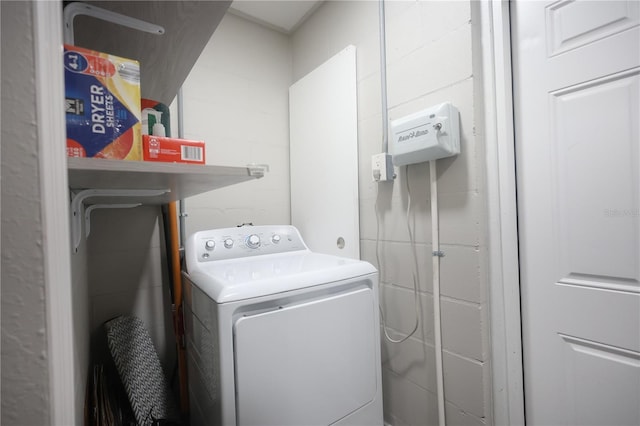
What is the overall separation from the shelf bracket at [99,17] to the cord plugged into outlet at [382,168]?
103 centimetres

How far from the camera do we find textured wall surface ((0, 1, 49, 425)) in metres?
0.33

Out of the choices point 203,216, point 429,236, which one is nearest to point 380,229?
point 429,236

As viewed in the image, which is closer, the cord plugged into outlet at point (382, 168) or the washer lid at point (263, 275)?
the washer lid at point (263, 275)

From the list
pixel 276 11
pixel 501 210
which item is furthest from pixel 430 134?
pixel 276 11

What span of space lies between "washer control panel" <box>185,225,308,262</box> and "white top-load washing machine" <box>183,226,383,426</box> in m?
0.04

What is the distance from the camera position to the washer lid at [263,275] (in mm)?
923

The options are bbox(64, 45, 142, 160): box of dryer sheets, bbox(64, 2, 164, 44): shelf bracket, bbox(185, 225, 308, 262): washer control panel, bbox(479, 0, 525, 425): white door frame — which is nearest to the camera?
bbox(64, 45, 142, 160): box of dryer sheets

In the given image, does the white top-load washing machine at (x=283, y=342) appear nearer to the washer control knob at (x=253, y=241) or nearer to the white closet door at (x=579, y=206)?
the washer control knob at (x=253, y=241)

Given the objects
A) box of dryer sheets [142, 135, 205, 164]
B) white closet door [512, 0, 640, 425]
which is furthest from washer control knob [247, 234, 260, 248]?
white closet door [512, 0, 640, 425]

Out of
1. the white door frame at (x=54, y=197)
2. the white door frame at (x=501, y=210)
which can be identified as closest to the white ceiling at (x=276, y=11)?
the white door frame at (x=501, y=210)

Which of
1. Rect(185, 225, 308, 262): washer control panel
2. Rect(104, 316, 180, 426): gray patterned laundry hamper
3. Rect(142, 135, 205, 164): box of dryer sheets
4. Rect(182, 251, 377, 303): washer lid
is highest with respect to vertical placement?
Rect(142, 135, 205, 164): box of dryer sheets

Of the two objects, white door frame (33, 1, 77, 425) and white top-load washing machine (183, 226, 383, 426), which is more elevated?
white door frame (33, 1, 77, 425)

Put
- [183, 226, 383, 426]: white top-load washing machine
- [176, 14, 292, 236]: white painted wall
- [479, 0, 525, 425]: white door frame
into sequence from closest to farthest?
1. [183, 226, 383, 426]: white top-load washing machine
2. [479, 0, 525, 425]: white door frame
3. [176, 14, 292, 236]: white painted wall

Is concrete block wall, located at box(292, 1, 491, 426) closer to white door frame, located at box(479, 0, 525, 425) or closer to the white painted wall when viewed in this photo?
white door frame, located at box(479, 0, 525, 425)
